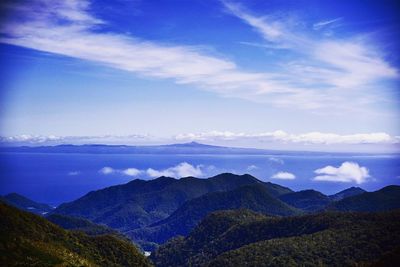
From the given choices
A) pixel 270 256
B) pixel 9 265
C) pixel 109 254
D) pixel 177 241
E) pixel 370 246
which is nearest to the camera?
pixel 9 265

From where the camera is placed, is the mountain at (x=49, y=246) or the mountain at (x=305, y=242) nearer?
the mountain at (x=49, y=246)

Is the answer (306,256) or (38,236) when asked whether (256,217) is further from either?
(38,236)

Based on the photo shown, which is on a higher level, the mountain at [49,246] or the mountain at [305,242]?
the mountain at [49,246]

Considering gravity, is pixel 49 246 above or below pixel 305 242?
above

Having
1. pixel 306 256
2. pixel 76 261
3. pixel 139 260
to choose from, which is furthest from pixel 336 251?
pixel 76 261

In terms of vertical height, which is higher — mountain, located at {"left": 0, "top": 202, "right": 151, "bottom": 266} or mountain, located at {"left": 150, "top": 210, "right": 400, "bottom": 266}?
mountain, located at {"left": 0, "top": 202, "right": 151, "bottom": 266}
